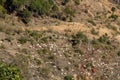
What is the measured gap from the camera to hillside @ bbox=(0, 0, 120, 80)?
32.0 metres

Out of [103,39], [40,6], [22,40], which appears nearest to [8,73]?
[22,40]

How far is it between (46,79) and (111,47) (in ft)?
34.0

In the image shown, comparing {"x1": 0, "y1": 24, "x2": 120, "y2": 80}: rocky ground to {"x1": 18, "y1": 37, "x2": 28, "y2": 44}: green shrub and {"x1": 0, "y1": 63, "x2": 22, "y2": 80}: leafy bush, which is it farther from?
{"x1": 0, "y1": 63, "x2": 22, "y2": 80}: leafy bush

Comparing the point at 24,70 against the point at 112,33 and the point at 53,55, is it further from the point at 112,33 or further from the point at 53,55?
the point at 112,33

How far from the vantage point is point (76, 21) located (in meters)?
43.0

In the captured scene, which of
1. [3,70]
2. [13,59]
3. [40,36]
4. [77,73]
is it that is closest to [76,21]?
[40,36]

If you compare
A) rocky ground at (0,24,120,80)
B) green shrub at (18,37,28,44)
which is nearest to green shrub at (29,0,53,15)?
rocky ground at (0,24,120,80)

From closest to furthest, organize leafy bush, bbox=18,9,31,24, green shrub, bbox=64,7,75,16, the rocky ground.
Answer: the rocky ground → leafy bush, bbox=18,9,31,24 → green shrub, bbox=64,7,75,16

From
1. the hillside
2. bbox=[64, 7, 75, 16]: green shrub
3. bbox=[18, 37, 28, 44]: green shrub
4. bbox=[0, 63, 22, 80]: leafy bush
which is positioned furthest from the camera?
bbox=[64, 7, 75, 16]: green shrub

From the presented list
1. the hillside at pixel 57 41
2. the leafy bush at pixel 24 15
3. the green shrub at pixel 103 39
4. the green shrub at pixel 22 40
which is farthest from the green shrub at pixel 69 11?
the green shrub at pixel 22 40

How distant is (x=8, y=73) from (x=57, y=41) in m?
10.9

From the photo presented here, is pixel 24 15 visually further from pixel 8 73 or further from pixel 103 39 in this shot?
pixel 8 73

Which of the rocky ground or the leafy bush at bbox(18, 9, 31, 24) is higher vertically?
the leafy bush at bbox(18, 9, 31, 24)

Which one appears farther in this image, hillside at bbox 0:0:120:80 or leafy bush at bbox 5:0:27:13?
leafy bush at bbox 5:0:27:13
